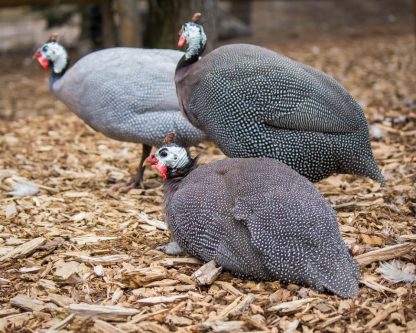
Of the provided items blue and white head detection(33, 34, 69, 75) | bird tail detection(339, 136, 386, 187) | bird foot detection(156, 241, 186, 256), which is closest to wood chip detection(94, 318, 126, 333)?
bird foot detection(156, 241, 186, 256)

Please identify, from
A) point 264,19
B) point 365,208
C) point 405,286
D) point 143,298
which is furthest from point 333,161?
point 264,19

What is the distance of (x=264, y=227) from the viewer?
9.99ft

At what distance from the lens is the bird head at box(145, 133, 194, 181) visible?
360 cm

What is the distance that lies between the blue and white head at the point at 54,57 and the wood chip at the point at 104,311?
2.67 meters

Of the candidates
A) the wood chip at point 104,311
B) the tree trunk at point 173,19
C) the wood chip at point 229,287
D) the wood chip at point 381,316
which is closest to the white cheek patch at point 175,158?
the wood chip at point 229,287

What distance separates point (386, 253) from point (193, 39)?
5.42 ft

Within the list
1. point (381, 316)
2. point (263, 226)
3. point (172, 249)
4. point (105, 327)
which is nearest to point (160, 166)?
point (172, 249)

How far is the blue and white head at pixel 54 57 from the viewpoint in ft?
17.3

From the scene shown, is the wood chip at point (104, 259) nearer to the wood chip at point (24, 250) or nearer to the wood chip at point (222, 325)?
the wood chip at point (24, 250)

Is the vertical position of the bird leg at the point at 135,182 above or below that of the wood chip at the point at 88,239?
below

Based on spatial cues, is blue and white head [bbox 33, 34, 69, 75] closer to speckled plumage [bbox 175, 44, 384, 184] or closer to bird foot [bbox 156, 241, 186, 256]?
speckled plumage [bbox 175, 44, 384, 184]

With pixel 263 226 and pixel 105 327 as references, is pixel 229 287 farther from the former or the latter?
pixel 105 327

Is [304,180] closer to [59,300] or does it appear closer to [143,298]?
[143,298]

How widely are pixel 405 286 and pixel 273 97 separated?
1.20 metres
